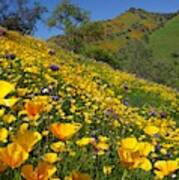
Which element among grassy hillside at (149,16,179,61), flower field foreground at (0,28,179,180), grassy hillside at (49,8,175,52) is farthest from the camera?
grassy hillside at (49,8,175,52)

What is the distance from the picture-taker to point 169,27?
12662 centimetres

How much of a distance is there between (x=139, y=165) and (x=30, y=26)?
130ft

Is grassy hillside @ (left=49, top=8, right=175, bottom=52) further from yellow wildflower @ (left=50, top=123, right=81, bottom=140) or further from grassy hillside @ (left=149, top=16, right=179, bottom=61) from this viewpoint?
yellow wildflower @ (left=50, top=123, right=81, bottom=140)

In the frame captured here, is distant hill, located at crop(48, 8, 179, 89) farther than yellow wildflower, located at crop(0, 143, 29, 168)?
Yes

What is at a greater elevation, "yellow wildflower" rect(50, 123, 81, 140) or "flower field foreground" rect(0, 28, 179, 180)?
"yellow wildflower" rect(50, 123, 81, 140)

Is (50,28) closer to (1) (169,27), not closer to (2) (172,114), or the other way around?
(2) (172,114)

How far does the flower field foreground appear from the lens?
5.93 feet

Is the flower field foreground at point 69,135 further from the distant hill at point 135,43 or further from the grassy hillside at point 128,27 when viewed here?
the grassy hillside at point 128,27

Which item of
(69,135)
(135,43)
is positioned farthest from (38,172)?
(135,43)

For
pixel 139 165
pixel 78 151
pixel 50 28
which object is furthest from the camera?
pixel 50 28

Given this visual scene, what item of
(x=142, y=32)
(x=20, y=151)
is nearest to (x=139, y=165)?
(x=20, y=151)

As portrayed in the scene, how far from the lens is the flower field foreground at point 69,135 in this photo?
181cm

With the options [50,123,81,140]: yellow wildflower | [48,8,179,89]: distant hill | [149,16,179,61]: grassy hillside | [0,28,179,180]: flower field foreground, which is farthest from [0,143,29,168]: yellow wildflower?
[149,16,179,61]: grassy hillside

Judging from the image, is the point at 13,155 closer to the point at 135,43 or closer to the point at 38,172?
the point at 38,172
